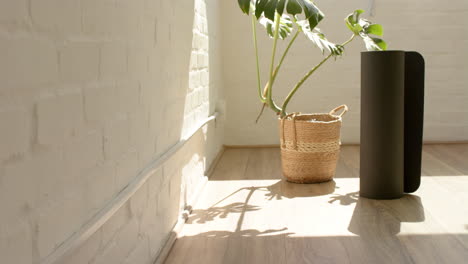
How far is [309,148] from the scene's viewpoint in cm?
323

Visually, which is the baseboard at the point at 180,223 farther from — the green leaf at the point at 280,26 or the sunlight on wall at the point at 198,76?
the green leaf at the point at 280,26

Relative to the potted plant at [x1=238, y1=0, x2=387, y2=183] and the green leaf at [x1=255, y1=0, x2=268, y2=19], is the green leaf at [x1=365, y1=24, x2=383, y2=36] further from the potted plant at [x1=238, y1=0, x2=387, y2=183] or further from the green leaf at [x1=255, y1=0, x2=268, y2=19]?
the green leaf at [x1=255, y1=0, x2=268, y2=19]

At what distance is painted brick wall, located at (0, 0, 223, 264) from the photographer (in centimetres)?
97

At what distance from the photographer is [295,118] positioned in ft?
11.0

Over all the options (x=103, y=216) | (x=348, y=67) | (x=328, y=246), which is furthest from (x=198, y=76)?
(x=103, y=216)

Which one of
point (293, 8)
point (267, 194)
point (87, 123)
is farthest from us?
point (267, 194)

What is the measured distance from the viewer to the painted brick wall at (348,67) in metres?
4.40

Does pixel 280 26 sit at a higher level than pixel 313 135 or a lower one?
higher

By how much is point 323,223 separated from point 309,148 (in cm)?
76

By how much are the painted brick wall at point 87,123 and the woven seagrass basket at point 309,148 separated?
883mm

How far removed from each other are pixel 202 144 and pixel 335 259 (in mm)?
1431

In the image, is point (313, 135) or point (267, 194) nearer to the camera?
point (267, 194)

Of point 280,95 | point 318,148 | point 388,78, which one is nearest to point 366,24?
point 388,78

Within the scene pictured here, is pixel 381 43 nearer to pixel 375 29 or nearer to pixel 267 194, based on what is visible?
pixel 375 29
